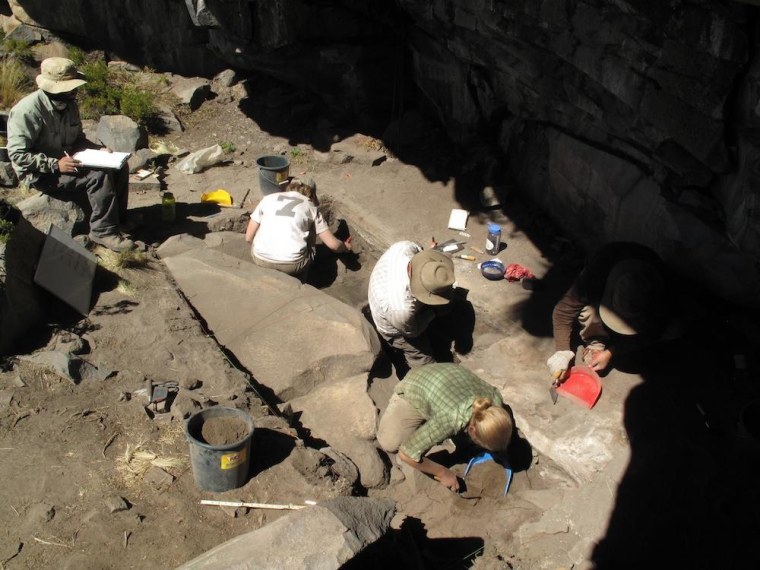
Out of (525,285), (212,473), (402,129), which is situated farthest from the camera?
(402,129)

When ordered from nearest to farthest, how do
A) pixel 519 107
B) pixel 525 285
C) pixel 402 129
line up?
pixel 525 285, pixel 519 107, pixel 402 129

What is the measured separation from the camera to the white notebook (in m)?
5.64

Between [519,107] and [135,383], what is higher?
[519,107]

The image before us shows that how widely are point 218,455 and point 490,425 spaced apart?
1.69m

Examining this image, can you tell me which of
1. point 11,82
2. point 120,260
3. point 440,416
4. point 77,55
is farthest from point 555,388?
point 77,55

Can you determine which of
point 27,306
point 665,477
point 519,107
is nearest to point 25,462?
point 27,306

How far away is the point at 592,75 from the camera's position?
493 centimetres

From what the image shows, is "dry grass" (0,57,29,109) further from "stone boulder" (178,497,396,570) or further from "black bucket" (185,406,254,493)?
"stone boulder" (178,497,396,570)

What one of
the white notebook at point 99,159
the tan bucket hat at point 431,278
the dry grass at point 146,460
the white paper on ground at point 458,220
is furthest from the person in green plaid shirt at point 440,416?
the white notebook at point 99,159

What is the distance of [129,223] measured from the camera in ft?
21.5

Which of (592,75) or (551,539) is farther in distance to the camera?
(592,75)

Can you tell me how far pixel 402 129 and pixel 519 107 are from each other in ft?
7.35

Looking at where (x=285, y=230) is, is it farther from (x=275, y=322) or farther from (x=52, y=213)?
(x=52, y=213)

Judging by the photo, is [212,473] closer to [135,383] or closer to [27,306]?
[135,383]
